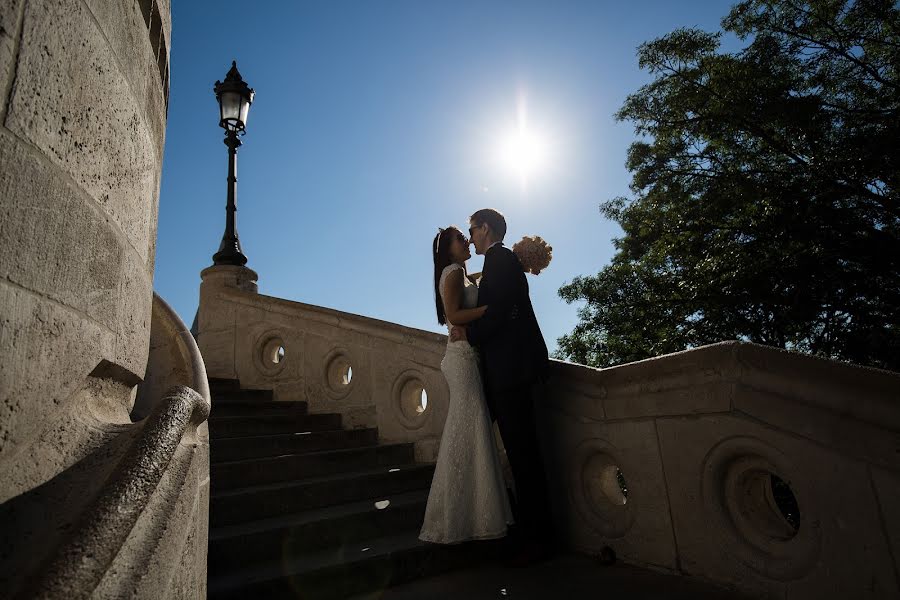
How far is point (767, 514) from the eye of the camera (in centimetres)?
229

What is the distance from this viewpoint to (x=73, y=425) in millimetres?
1291

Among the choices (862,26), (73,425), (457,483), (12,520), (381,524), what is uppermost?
(862,26)

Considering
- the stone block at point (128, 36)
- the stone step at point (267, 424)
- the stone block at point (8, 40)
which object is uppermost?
the stone block at point (128, 36)

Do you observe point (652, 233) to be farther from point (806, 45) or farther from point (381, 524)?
point (381, 524)

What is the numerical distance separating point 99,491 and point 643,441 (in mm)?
2438

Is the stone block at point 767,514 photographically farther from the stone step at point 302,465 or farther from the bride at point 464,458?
the stone step at point 302,465

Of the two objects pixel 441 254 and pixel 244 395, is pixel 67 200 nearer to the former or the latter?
pixel 441 254

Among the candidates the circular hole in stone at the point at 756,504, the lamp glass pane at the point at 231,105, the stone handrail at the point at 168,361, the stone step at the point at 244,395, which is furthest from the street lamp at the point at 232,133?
the circular hole in stone at the point at 756,504

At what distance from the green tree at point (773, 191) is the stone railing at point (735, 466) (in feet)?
20.0

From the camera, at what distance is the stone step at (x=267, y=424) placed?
4.34m

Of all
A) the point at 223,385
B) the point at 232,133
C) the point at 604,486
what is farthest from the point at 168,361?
the point at 232,133

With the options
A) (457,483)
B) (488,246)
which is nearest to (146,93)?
(488,246)

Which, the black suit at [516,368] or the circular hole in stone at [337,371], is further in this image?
the circular hole in stone at [337,371]

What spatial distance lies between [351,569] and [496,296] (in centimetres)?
170
